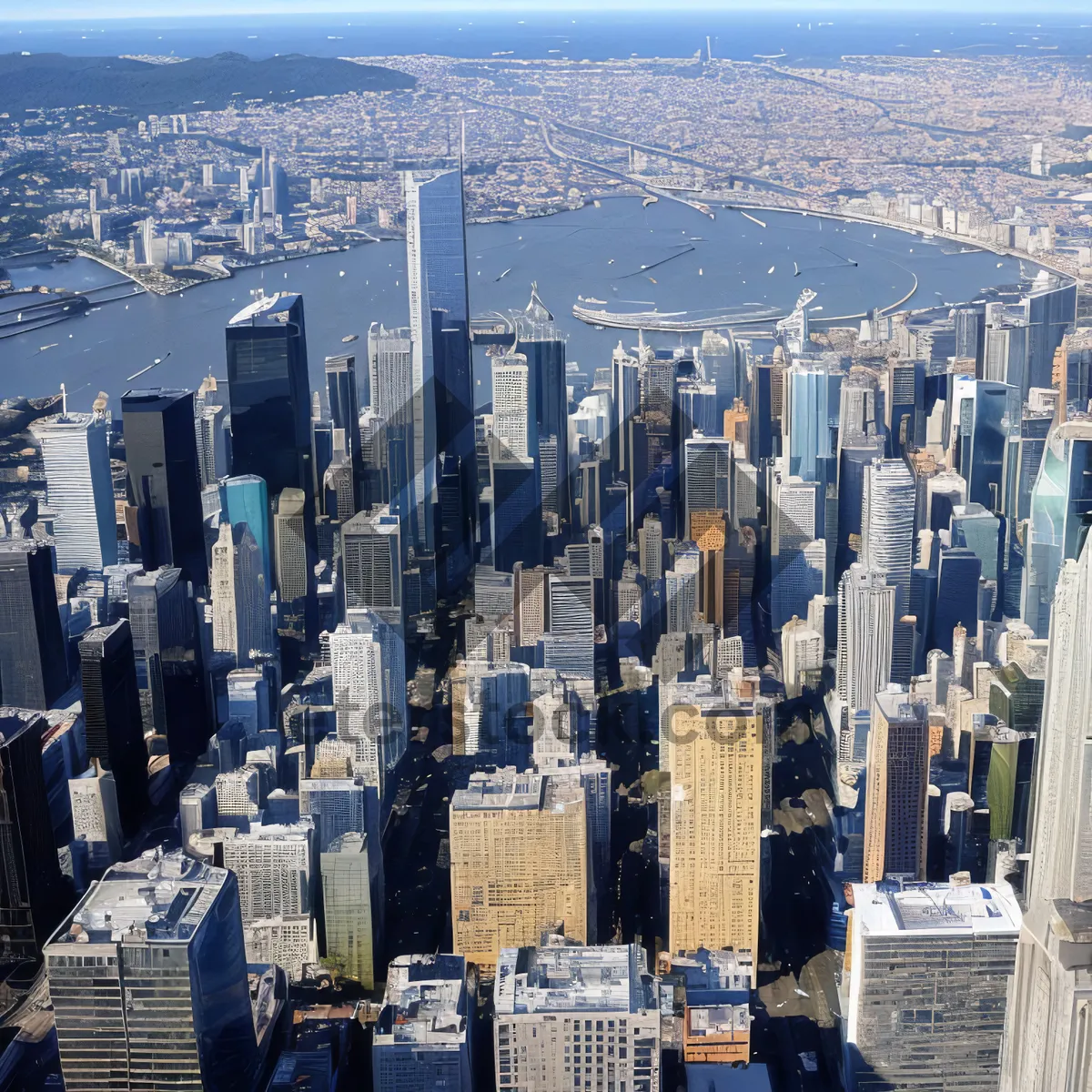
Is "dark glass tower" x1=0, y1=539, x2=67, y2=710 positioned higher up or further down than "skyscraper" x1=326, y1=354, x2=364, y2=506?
further down

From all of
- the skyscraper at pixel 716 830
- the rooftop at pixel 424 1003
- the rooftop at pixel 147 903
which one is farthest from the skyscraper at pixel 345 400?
the rooftop at pixel 147 903

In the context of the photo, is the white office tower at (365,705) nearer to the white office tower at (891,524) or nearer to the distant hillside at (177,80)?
the white office tower at (891,524)

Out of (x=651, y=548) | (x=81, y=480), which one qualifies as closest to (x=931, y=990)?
(x=651, y=548)

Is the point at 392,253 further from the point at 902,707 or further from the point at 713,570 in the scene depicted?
the point at 902,707

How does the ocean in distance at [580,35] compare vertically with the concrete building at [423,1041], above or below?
above

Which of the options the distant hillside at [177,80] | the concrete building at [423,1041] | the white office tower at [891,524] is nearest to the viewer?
the concrete building at [423,1041]

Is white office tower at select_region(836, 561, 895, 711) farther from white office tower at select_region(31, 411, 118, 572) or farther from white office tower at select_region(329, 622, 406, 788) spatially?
white office tower at select_region(31, 411, 118, 572)

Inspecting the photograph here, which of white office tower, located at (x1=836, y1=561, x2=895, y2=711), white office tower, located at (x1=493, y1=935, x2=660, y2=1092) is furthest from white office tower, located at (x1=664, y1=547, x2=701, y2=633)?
white office tower, located at (x1=493, y1=935, x2=660, y2=1092)
